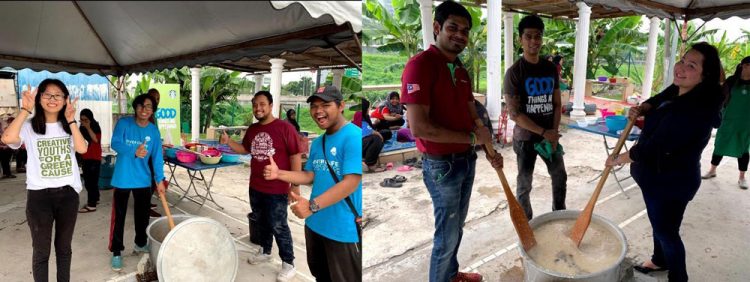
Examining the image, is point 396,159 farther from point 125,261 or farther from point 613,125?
point 125,261

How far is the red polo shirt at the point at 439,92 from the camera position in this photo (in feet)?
4.59

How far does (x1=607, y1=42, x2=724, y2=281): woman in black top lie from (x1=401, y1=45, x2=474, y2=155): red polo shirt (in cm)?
78

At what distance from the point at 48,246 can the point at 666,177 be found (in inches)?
103

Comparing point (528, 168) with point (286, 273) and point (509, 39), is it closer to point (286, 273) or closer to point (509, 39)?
point (286, 273)

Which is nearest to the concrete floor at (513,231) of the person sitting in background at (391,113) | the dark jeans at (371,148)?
the dark jeans at (371,148)

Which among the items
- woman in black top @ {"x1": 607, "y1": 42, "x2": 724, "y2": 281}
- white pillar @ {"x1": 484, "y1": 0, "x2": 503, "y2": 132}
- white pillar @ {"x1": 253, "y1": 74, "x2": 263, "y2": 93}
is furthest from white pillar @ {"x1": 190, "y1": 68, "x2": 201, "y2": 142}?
woman in black top @ {"x1": 607, "y1": 42, "x2": 724, "y2": 281}

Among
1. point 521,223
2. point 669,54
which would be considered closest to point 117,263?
point 521,223

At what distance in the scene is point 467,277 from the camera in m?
1.94

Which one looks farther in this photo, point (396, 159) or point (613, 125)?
point (396, 159)

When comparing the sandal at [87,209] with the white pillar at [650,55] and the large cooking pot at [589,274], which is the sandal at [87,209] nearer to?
the large cooking pot at [589,274]

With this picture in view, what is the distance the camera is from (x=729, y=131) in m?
3.36

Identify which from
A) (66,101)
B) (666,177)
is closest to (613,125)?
(666,177)

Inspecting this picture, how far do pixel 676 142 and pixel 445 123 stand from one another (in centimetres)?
95

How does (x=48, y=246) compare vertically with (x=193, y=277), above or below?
above
